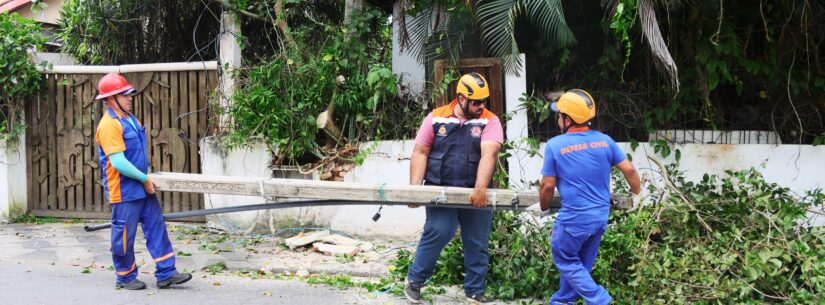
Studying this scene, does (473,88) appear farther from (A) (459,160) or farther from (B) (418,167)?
(B) (418,167)

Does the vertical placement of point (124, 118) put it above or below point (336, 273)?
above

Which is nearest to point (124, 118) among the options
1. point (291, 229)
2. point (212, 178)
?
point (212, 178)

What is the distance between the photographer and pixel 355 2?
8.04 metres

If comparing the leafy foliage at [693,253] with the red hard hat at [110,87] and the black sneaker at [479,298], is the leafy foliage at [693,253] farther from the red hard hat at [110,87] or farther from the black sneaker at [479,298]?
the red hard hat at [110,87]

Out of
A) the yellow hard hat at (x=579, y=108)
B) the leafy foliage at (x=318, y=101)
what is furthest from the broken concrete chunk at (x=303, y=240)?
the yellow hard hat at (x=579, y=108)

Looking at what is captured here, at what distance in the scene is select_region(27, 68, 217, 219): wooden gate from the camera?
27.6 ft

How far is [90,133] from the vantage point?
875 centimetres

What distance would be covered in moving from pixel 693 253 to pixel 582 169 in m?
1.23

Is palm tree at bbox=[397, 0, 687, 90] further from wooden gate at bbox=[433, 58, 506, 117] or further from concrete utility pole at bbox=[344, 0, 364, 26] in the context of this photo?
concrete utility pole at bbox=[344, 0, 364, 26]

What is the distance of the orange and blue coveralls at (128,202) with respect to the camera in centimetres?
539

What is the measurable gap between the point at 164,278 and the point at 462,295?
2205 millimetres

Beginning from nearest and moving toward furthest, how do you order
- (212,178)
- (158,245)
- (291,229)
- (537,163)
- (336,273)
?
(212,178) → (158,245) → (336,273) → (537,163) → (291,229)

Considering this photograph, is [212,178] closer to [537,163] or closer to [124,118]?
[124,118]

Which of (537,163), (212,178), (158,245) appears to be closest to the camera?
(212,178)
